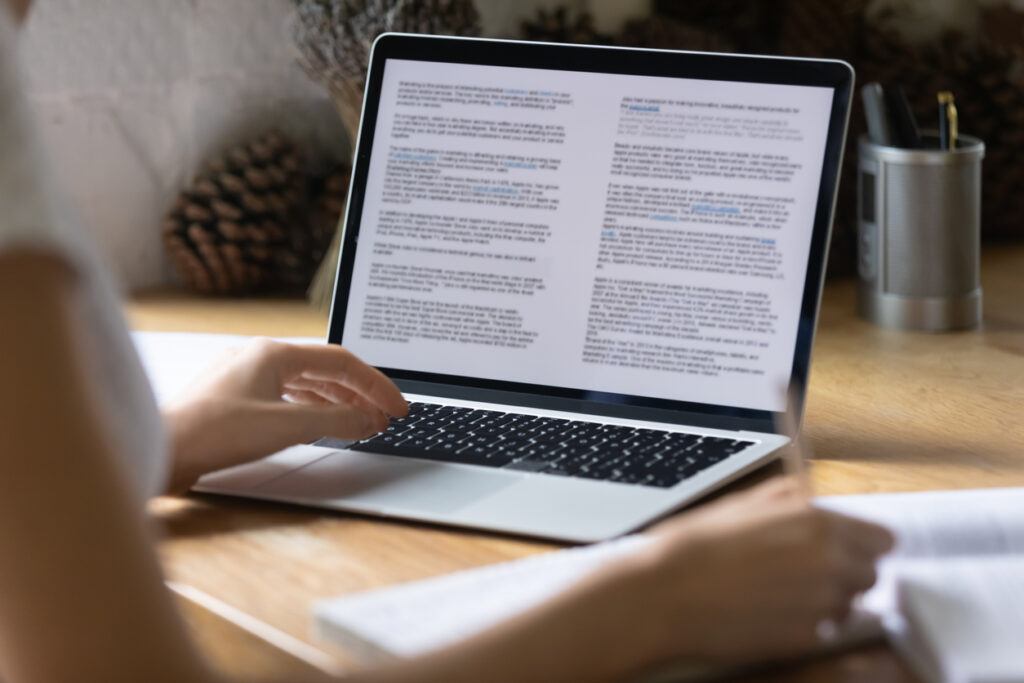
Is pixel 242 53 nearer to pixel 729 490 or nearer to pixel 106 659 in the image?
pixel 729 490

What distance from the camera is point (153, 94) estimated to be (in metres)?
1.51

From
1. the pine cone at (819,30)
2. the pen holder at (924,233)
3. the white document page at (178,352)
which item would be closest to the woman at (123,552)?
the white document page at (178,352)

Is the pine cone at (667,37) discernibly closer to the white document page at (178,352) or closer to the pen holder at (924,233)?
the pen holder at (924,233)

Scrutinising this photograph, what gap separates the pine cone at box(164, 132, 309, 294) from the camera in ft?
4.74

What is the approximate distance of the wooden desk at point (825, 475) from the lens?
2.16ft

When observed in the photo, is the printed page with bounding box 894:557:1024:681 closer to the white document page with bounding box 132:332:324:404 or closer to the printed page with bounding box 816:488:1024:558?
the printed page with bounding box 816:488:1024:558

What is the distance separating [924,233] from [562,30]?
458mm

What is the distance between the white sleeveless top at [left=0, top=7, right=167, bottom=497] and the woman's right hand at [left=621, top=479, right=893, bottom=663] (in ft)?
0.67

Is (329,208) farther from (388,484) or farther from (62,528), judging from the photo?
(62,528)

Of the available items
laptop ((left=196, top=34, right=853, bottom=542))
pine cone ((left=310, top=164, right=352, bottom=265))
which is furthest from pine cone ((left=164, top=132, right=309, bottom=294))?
laptop ((left=196, top=34, right=853, bottom=542))

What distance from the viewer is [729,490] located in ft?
2.66

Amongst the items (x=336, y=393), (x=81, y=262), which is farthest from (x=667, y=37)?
(x=81, y=262)

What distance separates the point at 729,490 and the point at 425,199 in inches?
13.5

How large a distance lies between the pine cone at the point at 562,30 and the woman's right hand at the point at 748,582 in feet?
3.05
